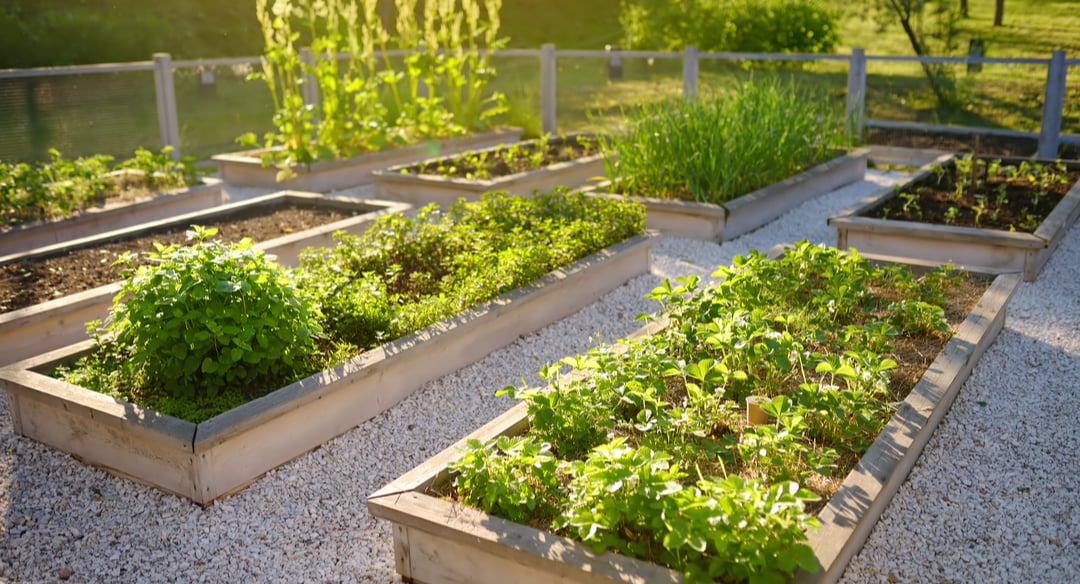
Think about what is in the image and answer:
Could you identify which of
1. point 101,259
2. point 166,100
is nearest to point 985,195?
point 101,259

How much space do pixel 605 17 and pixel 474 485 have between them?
76.7 ft

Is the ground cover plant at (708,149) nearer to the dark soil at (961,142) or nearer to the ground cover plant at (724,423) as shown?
the ground cover plant at (724,423)

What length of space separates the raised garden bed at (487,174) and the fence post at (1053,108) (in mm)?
4934

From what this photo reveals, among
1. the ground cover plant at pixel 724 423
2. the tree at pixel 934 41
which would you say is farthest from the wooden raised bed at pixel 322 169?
the tree at pixel 934 41

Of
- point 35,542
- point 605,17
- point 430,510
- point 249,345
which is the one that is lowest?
point 35,542

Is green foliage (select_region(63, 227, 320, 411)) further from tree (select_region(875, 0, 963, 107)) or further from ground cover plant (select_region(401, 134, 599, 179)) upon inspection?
tree (select_region(875, 0, 963, 107))

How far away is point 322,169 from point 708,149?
3.53 metres

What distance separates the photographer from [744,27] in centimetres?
1784

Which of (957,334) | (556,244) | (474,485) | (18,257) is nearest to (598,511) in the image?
(474,485)

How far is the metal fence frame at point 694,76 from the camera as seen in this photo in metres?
9.25

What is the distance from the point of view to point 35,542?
3.30 meters

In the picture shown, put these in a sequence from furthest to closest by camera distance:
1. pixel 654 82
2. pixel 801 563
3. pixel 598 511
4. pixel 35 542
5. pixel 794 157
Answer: pixel 654 82 < pixel 794 157 < pixel 35 542 < pixel 598 511 < pixel 801 563

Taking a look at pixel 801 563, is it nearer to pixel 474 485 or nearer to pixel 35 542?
pixel 474 485

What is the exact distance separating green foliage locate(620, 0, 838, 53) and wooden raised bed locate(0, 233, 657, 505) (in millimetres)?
14461
